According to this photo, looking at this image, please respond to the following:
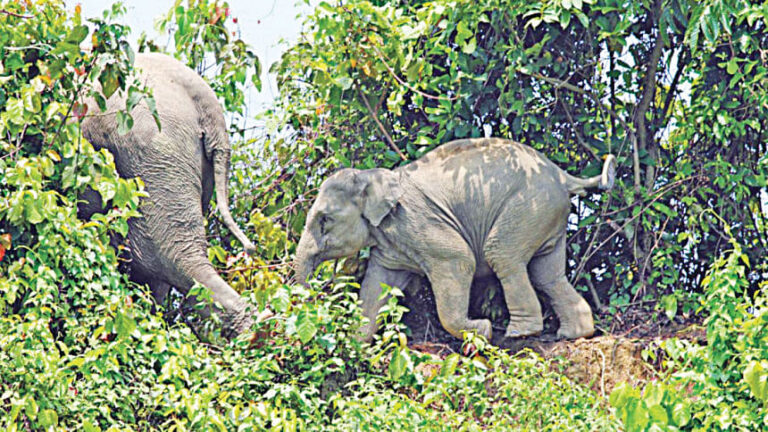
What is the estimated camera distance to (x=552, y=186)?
664cm

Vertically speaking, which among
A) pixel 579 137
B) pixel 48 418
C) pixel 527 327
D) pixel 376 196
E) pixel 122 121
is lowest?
pixel 48 418

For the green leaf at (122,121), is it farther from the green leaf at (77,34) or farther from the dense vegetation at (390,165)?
the green leaf at (77,34)

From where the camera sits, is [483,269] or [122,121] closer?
[122,121]

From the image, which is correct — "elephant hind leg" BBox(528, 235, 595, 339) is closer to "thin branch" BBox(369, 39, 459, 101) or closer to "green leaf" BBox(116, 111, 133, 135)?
"thin branch" BBox(369, 39, 459, 101)

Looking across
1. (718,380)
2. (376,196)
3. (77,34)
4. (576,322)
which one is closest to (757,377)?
(718,380)

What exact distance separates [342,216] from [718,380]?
1.92 meters

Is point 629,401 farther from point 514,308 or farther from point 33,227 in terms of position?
point 33,227

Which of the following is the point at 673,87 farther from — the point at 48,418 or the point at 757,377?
the point at 48,418

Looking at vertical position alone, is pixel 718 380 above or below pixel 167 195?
below

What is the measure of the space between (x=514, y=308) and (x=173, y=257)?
5.46 feet

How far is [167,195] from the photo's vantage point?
6.60m

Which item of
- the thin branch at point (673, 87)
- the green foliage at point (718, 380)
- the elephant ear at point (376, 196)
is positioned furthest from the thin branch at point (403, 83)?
the green foliage at point (718, 380)

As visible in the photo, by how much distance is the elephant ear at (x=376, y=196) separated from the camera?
6590 mm

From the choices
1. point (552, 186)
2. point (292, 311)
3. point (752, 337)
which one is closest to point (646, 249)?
point (552, 186)
